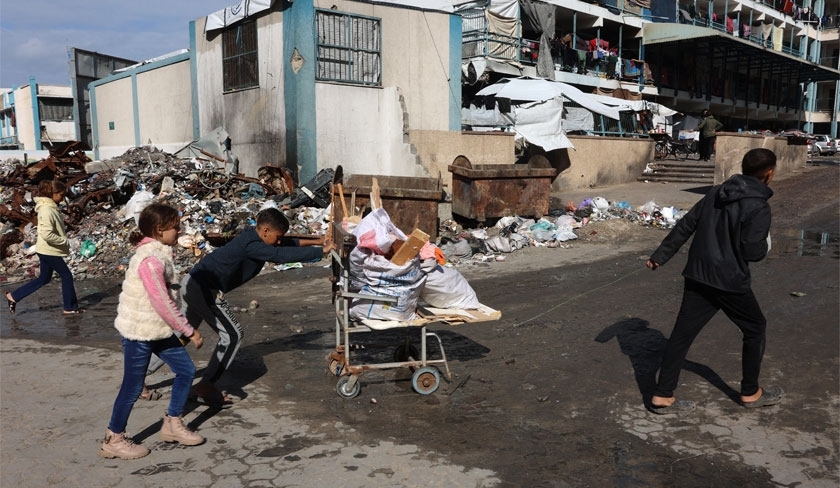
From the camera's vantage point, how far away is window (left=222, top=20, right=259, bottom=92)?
44.7 ft

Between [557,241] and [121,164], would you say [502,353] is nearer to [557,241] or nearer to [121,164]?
[557,241]

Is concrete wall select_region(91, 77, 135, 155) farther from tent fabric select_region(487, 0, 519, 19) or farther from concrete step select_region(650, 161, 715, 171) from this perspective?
concrete step select_region(650, 161, 715, 171)

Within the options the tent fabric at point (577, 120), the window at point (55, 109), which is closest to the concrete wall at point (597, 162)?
the tent fabric at point (577, 120)

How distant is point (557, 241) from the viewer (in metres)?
10.2

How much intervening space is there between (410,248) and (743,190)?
6.63 ft

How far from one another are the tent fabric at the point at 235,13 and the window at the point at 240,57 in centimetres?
18

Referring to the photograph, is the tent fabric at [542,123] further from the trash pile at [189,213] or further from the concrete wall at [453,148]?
the trash pile at [189,213]

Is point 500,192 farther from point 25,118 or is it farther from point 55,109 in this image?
point 25,118

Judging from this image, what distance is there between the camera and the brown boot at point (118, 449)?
10.8ft

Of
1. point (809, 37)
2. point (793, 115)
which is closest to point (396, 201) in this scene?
point (793, 115)

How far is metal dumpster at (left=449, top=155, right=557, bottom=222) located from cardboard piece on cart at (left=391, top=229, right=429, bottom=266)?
7.07 metres

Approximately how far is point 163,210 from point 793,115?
4780cm

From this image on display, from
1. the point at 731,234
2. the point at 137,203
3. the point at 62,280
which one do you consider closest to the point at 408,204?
the point at 62,280

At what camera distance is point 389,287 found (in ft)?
13.3
